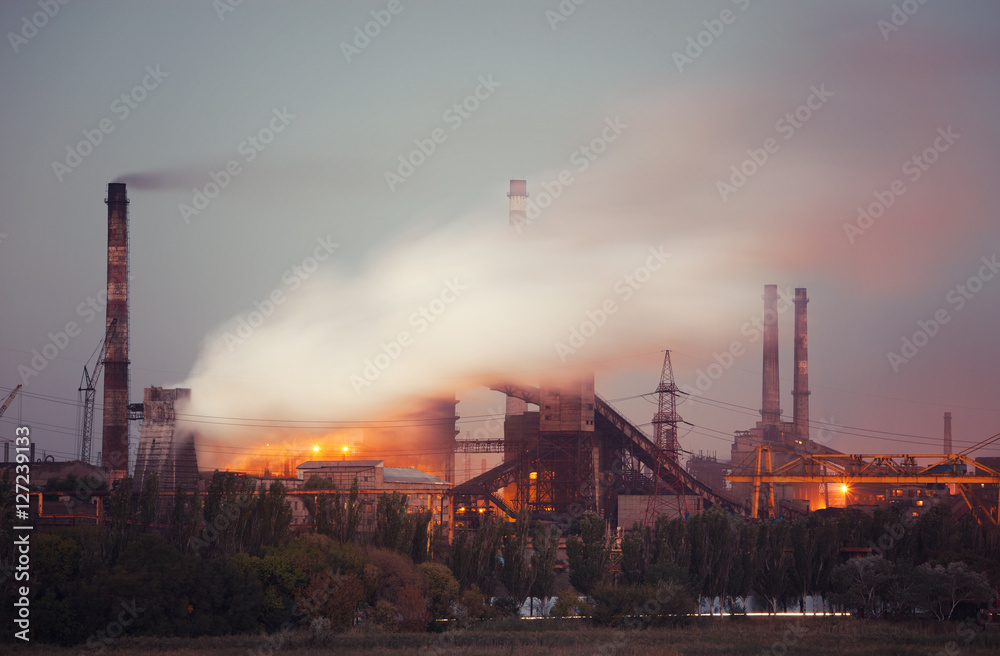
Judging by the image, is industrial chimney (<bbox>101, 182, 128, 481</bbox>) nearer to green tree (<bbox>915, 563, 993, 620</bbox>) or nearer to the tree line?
the tree line

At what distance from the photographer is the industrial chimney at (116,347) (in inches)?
2697

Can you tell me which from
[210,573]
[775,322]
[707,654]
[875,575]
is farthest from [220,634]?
[775,322]

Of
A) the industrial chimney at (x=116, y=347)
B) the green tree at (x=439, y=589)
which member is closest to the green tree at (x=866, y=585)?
the green tree at (x=439, y=589)

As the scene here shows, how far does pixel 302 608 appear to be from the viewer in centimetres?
4259

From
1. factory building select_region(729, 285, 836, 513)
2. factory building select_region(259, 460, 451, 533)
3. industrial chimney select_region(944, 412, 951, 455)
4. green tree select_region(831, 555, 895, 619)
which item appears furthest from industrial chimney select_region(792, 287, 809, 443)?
green tree select_region(831, 555, 895, 619)

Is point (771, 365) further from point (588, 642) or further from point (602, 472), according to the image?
point (588, 642)

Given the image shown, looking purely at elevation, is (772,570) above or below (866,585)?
above

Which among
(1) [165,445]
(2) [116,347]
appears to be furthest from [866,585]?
(2) [116,347]

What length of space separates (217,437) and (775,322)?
183ft

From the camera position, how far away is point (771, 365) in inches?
4094

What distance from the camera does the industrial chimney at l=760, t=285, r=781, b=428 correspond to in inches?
4043

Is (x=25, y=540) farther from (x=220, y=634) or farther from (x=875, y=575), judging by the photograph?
(x=875, y=575)

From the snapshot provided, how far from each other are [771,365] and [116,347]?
6230 centimetres

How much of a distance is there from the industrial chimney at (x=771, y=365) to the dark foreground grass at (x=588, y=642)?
58.2 m
